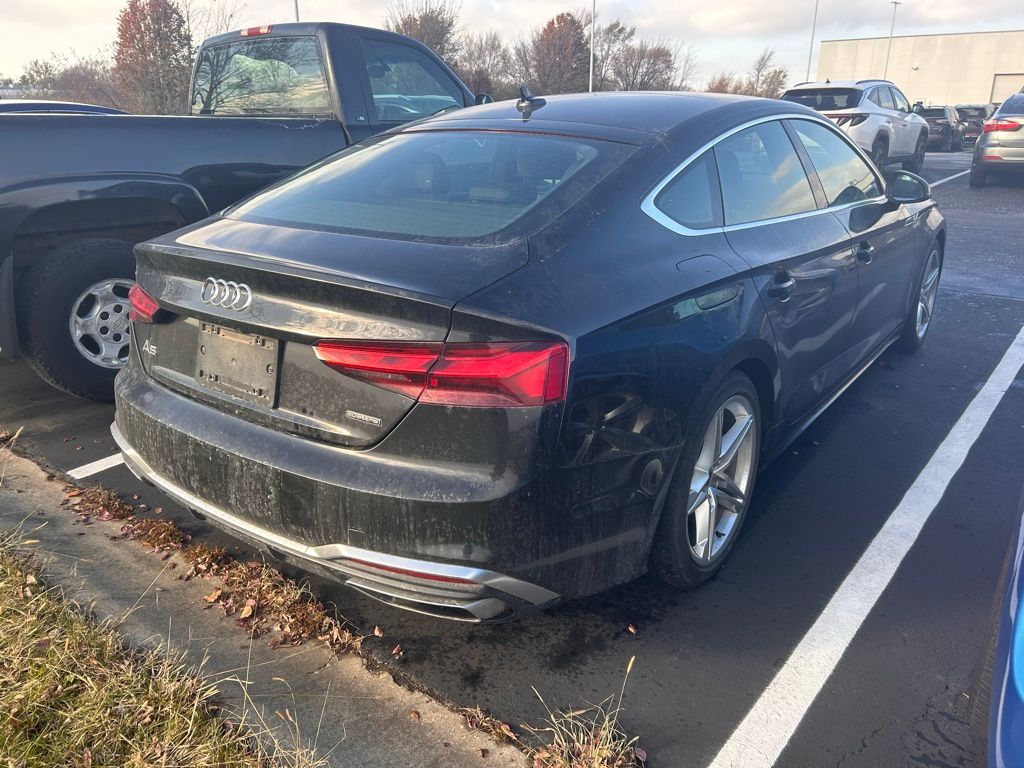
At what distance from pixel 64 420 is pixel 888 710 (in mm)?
4139

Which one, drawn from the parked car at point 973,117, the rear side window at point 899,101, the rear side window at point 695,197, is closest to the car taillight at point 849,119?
the rear side window at point 899,101

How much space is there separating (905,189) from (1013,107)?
1202 centimetres

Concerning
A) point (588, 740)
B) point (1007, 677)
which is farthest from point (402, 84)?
point (1007, 677)

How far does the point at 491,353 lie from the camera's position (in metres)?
2.01

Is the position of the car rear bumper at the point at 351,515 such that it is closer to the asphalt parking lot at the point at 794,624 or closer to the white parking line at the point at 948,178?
the asphalt parking lot at the point at 794,624

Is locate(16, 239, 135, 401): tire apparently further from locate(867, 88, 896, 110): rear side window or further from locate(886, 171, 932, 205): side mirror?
locate(867, 88, 896, 110): rear side window

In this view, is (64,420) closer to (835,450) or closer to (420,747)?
(420,747)

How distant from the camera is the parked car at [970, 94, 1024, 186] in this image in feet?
43.6

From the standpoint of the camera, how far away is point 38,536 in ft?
10.4

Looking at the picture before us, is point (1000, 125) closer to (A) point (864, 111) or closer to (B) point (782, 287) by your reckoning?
(A) point (864, 111)

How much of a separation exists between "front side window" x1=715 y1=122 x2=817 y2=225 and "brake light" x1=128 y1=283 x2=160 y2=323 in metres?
2.03

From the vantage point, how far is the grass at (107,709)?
2.05 m

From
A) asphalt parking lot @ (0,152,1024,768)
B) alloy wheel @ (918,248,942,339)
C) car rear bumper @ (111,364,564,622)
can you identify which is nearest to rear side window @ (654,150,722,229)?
car rear bumper @ (111,364,564,622)

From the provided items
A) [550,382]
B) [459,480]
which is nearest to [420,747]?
[459,480]
